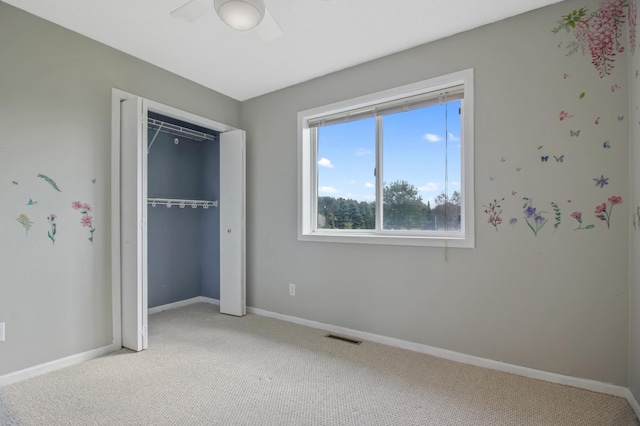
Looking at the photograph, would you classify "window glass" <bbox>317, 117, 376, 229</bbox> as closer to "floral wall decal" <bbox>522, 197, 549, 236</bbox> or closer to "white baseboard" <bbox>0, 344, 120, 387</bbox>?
"floral wall decal" <bbox>522, 197, 549, 236</bbox>

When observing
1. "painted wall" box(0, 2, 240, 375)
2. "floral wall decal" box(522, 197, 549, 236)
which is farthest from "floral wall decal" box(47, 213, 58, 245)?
"floral wall decal" box(522, 197, 549, 236)

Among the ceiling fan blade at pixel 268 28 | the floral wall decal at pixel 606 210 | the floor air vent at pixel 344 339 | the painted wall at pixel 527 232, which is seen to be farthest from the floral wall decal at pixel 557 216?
the ceiling fan blade at pixel 268 28

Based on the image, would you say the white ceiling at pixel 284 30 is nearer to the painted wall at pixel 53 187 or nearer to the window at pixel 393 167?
the painted wall at pixel 53 187

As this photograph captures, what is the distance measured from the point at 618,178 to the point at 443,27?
149 centimetres

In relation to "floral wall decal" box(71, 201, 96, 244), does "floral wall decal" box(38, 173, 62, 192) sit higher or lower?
higher

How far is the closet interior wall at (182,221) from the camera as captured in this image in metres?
3.65

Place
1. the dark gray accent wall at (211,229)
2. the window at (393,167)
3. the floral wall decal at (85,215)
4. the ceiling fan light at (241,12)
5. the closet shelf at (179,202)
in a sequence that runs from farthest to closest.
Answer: the dark gray accent wall at (211,229) < the closet shelf at (179,202) < the window at (393,167) < the floral wall decal at (85,215) < the ceiling fan light at (241,12)

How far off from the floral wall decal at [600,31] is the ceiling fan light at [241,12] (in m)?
1.92

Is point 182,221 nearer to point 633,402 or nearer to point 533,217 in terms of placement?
point 533,217

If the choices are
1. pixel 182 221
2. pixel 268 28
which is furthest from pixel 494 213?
pixel 182 221

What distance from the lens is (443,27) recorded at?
229cm

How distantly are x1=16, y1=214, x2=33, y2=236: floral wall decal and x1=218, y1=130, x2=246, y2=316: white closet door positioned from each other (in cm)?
166

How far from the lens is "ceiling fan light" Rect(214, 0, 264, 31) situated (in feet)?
5.14

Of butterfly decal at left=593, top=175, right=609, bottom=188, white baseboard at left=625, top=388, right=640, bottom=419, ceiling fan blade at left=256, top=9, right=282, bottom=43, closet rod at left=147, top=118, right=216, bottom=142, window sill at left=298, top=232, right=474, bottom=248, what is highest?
ceiling fan blade at left=256, top=9, right=282, bottom=43
